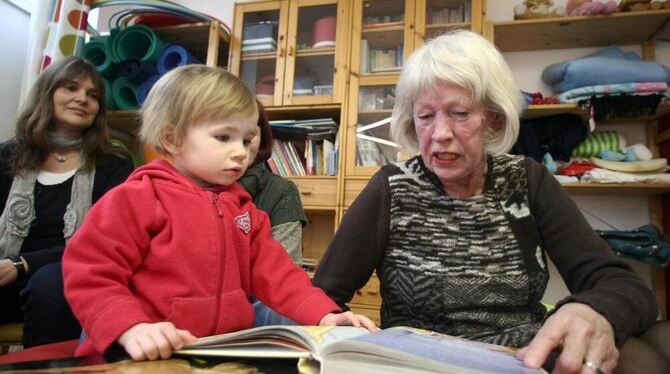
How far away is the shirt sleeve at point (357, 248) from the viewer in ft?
2.83

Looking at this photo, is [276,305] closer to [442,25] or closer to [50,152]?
[50,152]

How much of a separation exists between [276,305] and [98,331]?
0.30 m

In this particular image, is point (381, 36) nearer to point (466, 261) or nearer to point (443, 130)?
point (443, 130)

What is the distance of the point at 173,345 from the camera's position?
0.53 m

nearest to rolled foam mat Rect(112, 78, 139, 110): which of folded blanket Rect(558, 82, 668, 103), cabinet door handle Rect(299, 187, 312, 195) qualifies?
cabinet door handle Rect(299, 187, 312, 195)

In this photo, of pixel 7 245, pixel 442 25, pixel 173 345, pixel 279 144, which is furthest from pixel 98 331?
pixel 442 25

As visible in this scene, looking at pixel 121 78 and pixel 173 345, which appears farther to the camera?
pixel 121 78

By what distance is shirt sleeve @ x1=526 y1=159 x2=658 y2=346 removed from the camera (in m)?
0.62

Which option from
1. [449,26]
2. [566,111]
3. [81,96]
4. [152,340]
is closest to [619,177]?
[566,111]

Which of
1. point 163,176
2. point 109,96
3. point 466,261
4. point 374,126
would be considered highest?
point 109,96

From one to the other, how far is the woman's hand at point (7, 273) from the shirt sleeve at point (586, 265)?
53.8 inches

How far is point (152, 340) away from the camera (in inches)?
20.6

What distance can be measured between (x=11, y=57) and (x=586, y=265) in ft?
8.57

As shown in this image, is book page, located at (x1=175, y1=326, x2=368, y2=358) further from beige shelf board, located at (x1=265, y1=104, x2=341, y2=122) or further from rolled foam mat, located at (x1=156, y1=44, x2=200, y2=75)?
rolled foam mat, located at (x1=156, y1=44, x2=200, y2=75)
